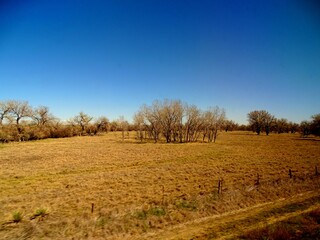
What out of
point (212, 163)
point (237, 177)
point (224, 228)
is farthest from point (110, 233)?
point (212, 163)

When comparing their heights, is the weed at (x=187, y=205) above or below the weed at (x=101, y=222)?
above

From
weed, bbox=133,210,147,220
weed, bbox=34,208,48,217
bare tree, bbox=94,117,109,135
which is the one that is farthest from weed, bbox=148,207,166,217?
bare tree, bbox=94,117,109,135

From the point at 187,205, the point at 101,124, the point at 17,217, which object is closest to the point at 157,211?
the point at 187,205

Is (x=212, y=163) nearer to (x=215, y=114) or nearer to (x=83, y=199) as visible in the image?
(x=83, y=199)

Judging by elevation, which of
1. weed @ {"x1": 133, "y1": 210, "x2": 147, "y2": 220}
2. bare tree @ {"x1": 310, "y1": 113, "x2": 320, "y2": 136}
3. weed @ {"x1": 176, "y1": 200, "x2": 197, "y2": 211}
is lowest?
weed @ {"x1": 133, "y1": 210, "x2": 147, "y2": 220}

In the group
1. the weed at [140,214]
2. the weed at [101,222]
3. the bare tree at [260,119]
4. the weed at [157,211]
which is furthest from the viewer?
the bare tree at [260,119]

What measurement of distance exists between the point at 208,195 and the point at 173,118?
56147 millimetres

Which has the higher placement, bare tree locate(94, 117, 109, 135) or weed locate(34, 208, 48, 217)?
bare tree locate(94, 117, 109, 135)

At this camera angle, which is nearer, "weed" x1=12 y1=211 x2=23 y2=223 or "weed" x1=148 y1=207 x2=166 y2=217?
"weed" x1=12 y1=211 x2=23 y2=223

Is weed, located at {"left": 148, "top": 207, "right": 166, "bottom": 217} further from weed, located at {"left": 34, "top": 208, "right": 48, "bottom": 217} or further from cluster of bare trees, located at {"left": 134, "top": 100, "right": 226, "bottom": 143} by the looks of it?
cluster of bare trees, located at {"left": 134, "top": 100, "right": 226, "bottom": 143}

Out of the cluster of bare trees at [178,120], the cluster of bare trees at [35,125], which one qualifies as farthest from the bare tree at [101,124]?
the cluster of bare trees at [178,120]

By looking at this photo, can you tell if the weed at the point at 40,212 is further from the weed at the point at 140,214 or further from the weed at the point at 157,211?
the weed at the point at 157,211

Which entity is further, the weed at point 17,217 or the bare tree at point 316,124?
the bare tree at point 316,124

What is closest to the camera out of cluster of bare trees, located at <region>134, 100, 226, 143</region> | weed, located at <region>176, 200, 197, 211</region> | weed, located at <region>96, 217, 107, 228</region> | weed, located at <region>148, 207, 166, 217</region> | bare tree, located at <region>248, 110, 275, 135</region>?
weed, located at <region>96, 217, 107, 228</region>
